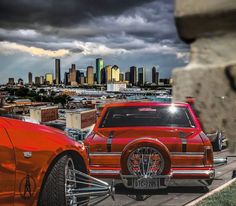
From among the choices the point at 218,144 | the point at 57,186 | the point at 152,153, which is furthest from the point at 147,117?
the point at 218,144

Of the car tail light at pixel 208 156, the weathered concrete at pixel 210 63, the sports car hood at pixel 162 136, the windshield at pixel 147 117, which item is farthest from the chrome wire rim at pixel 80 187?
the weathered concrete at pixel 210 63

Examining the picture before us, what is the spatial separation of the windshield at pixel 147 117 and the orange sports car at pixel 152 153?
0.09 ft

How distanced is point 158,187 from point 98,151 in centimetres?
92

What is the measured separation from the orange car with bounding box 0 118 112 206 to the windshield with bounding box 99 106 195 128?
192cm

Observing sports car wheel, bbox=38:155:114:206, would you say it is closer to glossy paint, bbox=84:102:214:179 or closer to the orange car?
the orange car

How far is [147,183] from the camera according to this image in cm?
551

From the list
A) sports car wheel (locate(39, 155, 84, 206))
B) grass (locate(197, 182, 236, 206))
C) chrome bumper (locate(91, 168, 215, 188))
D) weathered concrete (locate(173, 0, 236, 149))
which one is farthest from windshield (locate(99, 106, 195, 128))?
weathered concrete (locate(173, 0, 236, 149))

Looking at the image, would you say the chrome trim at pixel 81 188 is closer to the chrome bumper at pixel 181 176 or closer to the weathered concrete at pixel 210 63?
the chrome bumper at pixel 181 176

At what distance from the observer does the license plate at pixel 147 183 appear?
216 inches

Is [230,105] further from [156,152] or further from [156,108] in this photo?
[156,108]

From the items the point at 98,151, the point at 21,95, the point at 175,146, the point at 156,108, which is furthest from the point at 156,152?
the point at 21,95

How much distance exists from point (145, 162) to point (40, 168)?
6.32ft

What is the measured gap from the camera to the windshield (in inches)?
253

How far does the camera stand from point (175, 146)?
566cm
